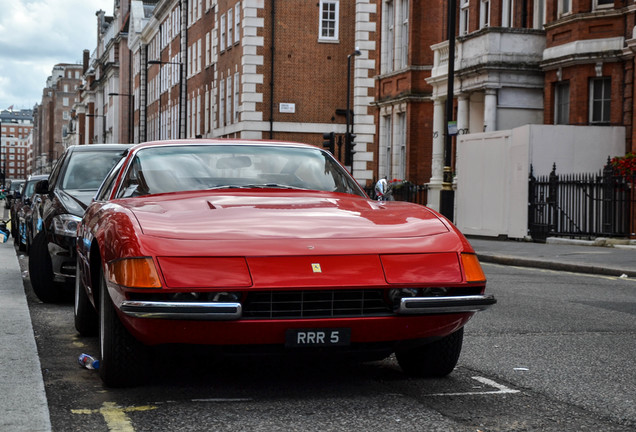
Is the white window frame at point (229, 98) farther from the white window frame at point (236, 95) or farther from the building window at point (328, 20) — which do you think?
the building window at point (328, 20)

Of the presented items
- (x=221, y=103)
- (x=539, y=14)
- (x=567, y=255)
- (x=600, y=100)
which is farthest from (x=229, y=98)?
(x=567, y=255)

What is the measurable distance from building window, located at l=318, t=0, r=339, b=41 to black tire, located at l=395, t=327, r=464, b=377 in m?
46.5

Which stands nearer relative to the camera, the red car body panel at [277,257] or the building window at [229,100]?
the red car body panel at [277,257]

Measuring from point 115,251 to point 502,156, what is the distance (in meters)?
22.7

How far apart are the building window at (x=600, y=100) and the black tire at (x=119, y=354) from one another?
23.3m

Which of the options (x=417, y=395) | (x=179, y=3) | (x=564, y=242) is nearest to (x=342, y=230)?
(x=417, y=395)

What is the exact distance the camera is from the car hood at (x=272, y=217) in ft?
17.8

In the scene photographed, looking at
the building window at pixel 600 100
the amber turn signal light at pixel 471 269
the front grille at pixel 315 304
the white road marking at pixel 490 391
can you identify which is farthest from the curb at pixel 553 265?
the front grille at pixel 315 304

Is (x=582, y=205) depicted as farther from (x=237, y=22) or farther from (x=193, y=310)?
(x=237, y=22)

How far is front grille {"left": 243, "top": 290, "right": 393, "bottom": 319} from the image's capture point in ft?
16.9

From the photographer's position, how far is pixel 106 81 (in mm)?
135125

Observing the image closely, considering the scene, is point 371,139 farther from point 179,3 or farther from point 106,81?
point 106,81

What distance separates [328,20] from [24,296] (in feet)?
143

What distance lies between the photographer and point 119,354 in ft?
18.3
